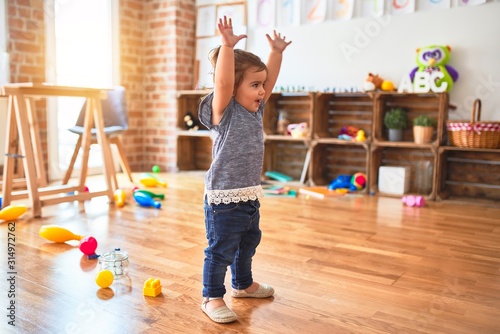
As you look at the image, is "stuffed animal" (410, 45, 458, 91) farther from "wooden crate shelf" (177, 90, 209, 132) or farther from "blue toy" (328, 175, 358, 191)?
"wooden crate shelf" (177, 90, 209, 132)

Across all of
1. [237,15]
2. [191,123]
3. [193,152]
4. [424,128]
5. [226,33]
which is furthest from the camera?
[193,152]

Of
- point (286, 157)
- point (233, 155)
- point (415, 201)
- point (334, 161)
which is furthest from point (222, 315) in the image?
point (286, 157)

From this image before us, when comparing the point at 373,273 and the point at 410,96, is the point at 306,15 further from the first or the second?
the point at 373,273

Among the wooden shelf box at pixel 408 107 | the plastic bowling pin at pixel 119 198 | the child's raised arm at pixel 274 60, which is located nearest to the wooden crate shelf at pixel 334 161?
the wooden shelf box at pixel 408 107

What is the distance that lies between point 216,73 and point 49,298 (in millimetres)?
933

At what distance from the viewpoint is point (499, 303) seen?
1.66 m

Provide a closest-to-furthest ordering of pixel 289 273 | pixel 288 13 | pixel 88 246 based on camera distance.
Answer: pixel 289 273 < pixel 88 246 < pixel 288 13

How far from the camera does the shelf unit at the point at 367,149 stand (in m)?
3.71

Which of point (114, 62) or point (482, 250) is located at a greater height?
point (114, 62)

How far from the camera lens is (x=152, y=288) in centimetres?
167

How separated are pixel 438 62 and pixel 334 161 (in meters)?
1.21

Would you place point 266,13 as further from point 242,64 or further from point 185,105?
point 242,64

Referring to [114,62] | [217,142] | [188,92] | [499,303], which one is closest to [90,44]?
[114,62]

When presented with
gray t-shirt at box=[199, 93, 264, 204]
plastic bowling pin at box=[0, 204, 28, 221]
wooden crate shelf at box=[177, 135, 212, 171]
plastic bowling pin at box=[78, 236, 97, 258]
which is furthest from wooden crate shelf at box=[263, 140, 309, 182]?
gray t-shirt at box=[199, 93, 264, 204]
